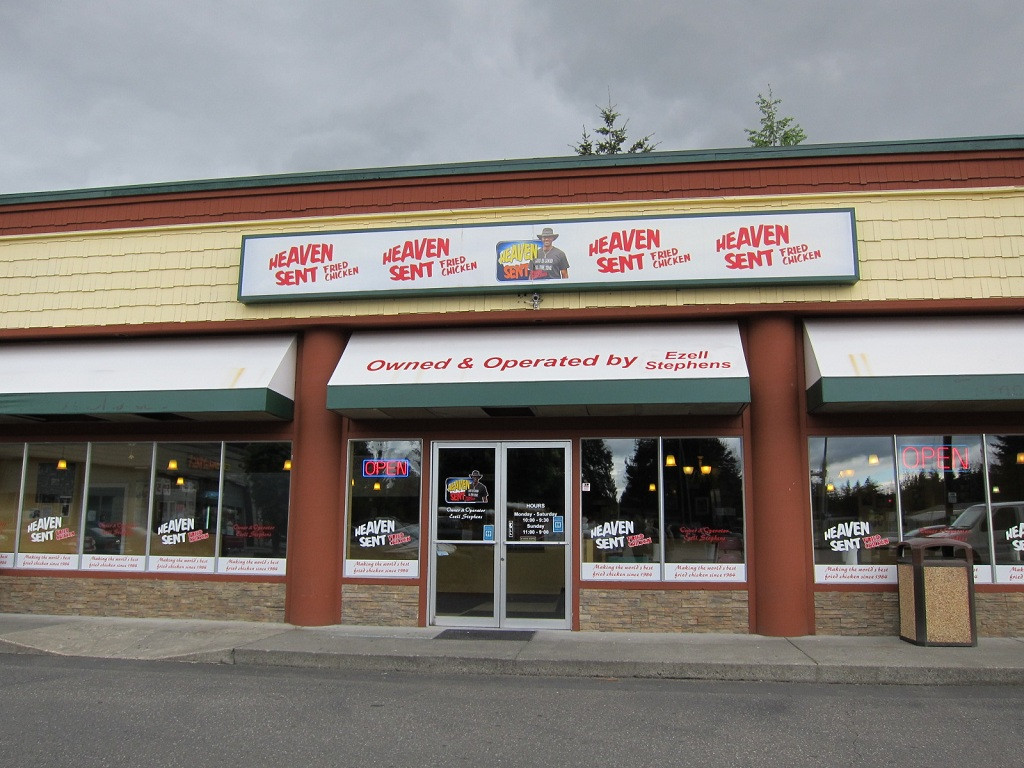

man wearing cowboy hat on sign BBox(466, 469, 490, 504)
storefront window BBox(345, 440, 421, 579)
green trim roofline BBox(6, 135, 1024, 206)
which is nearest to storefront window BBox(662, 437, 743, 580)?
man wearing cowboy hat on sign BBox(466, 469, 490, 504)

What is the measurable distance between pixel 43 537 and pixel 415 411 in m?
6.21

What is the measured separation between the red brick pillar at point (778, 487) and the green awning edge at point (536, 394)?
72 centimetres

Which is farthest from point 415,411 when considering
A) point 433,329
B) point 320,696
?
point 320,696

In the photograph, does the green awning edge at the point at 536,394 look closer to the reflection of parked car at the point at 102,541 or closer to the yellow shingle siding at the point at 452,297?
the yellow shingle siding at the point at 452,297

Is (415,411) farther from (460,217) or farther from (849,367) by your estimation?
(849,367)

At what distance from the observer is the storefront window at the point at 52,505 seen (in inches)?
475

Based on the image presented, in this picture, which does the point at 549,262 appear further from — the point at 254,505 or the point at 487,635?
the point at 254,505

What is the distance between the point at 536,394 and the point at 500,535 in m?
2.11

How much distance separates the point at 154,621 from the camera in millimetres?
11234

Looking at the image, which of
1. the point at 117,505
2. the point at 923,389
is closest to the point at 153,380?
the point at 117,505

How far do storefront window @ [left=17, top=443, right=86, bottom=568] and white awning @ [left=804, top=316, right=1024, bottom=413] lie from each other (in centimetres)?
1054

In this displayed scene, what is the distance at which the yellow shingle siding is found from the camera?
10.4 meters

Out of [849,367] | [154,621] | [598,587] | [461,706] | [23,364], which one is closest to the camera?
[461,706]

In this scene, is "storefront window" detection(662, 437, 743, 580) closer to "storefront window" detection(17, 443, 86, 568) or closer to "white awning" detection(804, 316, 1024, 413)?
"white awning" detection(804, 316, 1024, 413)
